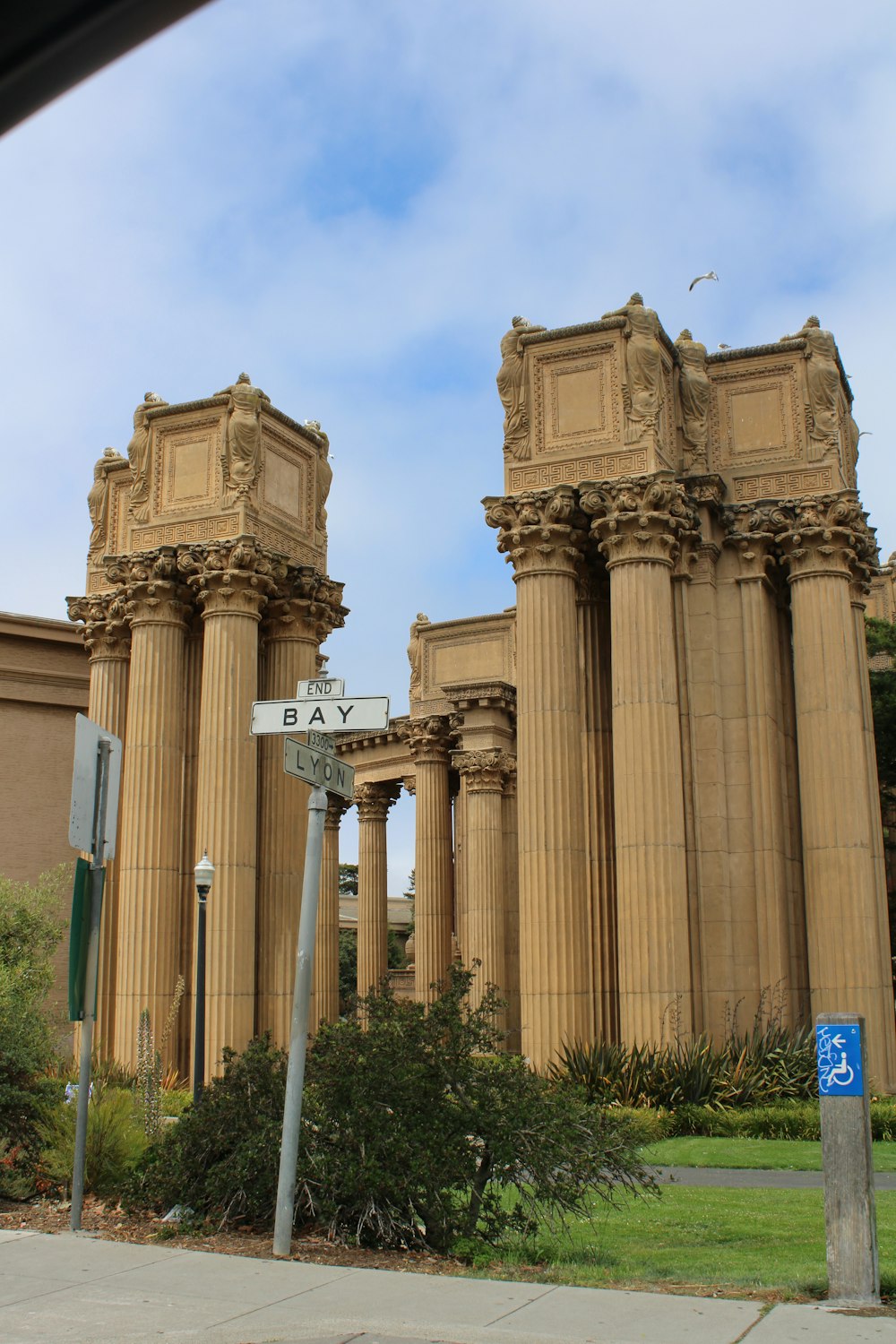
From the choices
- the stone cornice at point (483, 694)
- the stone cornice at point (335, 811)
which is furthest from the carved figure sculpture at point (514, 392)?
the stone cornice at point (335, 811)

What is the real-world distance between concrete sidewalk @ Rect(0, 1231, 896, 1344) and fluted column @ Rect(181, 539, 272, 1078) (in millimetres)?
16172

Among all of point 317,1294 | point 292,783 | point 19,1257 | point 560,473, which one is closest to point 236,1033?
point 292,783

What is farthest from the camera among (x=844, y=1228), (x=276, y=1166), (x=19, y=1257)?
(x=276, y=1166)

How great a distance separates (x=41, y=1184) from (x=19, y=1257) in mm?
3274

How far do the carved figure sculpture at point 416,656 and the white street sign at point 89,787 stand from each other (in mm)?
31005

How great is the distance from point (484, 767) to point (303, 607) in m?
12.6

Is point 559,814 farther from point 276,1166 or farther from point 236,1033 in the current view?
point 276,1166

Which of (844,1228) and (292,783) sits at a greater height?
(292,783)

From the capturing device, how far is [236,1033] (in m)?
25.8

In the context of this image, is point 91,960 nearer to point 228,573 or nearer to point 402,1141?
point 402,1141

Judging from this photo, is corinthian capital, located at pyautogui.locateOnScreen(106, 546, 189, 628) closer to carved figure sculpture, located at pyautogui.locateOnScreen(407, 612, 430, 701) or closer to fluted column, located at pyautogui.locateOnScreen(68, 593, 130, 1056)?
fluted column, located at pyautogui.locateOnScreen(68, 593, 130, 1056)

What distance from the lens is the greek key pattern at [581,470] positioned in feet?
77.5

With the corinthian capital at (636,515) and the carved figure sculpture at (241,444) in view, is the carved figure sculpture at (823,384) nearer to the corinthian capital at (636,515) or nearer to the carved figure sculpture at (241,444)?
the corinthian capital at (636,515)

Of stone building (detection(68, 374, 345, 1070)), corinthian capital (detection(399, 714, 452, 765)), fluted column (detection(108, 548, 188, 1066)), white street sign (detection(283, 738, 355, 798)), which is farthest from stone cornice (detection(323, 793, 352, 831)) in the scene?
white street sign (detection(283, 738, 355, 798))
